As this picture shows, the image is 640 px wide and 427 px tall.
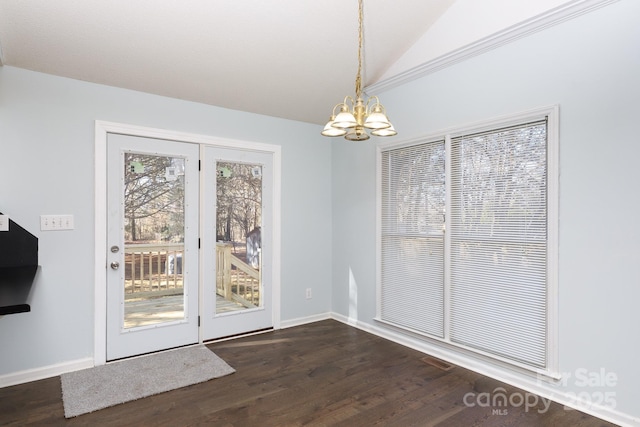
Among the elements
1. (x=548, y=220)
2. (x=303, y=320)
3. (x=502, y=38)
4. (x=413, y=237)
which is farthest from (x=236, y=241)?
(x=502, y=38)

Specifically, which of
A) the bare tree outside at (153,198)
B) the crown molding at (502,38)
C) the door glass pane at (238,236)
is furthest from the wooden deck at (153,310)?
the crown molding at (502,38)

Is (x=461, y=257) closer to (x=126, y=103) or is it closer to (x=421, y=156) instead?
(x=421, y=156)

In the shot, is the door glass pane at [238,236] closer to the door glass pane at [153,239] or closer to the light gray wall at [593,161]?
the door glass pane at [153,239]

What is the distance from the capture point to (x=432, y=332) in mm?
3357

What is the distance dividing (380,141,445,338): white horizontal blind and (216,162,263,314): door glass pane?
139 cm

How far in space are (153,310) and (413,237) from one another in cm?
257

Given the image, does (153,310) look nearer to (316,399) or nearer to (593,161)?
(316,399)

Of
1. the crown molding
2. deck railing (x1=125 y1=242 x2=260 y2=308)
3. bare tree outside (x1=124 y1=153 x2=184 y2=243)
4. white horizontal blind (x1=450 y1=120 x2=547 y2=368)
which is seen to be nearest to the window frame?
white horizontal blind (x1=450 y1=120 x2=547 y2=368)

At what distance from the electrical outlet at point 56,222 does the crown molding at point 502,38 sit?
3.17 metres

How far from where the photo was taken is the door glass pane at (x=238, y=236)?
3.78 m

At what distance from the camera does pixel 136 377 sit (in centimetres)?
286

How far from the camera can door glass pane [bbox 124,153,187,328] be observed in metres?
3.28

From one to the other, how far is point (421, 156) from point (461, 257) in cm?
101

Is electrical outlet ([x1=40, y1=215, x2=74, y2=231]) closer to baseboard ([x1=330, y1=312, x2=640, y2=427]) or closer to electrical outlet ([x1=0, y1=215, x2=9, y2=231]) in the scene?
→ electrical outlet ([x1=0, y1=215, x2=9, y2=231])
